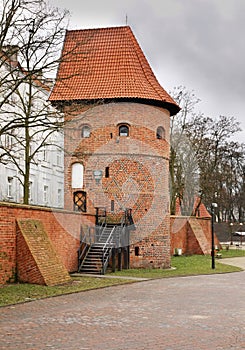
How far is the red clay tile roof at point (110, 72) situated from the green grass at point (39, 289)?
1008cm

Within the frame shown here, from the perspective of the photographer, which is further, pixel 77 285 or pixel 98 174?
pixel 98 174

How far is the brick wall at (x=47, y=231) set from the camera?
16.3 metres

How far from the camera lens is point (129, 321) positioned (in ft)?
35.9

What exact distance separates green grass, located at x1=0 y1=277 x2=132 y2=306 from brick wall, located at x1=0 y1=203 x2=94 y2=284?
794 millimetres

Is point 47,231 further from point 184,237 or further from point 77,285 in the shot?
point 184,237

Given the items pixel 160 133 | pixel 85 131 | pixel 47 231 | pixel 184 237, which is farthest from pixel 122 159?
pixel 184 237

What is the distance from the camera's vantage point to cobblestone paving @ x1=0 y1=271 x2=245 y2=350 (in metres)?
8.80

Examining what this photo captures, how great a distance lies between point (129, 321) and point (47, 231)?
9.00 m

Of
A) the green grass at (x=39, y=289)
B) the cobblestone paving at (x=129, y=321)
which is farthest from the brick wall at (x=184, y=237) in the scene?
the cobblestone paving at (x=129, y=321)

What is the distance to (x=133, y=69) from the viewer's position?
87.4 ft

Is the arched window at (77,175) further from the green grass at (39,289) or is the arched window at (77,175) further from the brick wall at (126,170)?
the green grass at (39,289)

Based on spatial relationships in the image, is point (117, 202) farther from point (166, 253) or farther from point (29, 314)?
point (29, 314)

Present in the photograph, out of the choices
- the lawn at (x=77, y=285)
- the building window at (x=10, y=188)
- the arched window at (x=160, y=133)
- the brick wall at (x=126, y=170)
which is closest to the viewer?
the lawn at (x=77, y=285)

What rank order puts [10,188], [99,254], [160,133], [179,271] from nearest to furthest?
[99,254]
[179,271]
[160,133]
[10,188]
